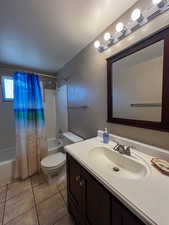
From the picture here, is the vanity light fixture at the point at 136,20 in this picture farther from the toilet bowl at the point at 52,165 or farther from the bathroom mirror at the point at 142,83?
the toilet bowl at the point at 52,165

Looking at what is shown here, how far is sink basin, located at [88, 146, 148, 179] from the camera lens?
80 centimetres

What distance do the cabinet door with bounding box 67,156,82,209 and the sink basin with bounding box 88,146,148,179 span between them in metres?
0.18

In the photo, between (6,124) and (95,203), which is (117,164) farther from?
(6,124)

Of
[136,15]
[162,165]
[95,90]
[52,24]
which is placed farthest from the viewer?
[95,90]

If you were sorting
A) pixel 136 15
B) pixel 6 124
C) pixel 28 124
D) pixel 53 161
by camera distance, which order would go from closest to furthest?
pixel 136 15
pixel 53 161
pixel 28 124
pixel 6 124

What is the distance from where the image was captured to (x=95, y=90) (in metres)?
1.53

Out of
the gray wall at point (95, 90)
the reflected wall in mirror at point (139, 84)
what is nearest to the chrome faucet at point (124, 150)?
the gray wall at point (95, 90)

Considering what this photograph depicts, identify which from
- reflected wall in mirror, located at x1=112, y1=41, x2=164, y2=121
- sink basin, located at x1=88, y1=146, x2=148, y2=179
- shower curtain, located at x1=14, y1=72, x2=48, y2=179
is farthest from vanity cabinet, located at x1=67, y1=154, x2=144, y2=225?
shower curtain, located at x1=14, y1=72, x2=48, y2=179

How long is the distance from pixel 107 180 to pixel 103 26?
1.53 metres

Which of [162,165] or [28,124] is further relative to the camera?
[28,124]

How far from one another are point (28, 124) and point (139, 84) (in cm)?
187

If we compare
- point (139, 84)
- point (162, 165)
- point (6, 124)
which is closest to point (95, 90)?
point (139, 84)

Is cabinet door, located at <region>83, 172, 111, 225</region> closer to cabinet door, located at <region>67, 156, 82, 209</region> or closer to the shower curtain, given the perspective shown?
cabinet door, located at <region>67, 156, 82, 209</region>

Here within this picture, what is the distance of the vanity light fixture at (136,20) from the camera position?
0.80 metres
